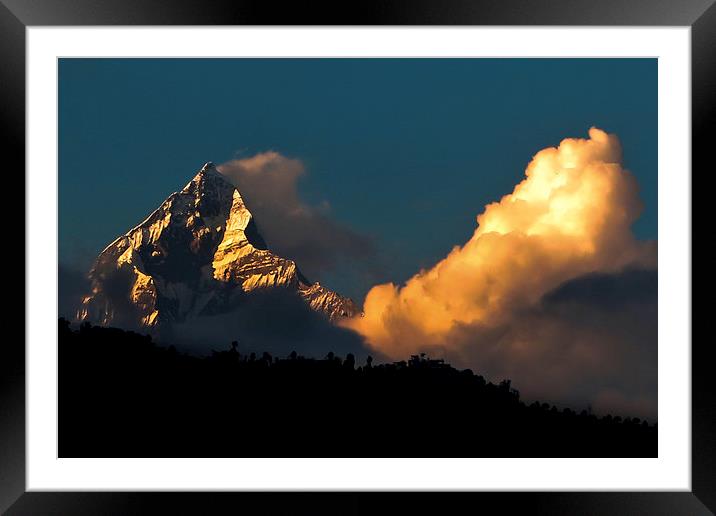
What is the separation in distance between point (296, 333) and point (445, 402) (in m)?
0.89

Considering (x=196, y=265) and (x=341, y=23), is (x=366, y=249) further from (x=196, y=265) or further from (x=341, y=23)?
(x=341, y=23)

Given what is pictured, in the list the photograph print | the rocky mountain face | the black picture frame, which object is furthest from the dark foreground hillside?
the black picture frame

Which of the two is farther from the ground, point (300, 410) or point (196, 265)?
point (196, 265)

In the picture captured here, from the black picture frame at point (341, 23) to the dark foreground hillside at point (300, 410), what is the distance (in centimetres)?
61

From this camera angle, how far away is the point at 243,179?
134 inches

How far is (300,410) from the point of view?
10.9ft

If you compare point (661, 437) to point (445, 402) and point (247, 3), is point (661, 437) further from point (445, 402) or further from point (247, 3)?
point (247, 3)

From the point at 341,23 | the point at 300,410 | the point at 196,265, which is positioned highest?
the point at 341,23

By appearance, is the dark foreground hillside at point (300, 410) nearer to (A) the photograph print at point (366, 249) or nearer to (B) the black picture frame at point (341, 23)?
(A) the photograph print at point (366, 249)

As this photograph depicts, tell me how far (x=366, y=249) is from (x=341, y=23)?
127 centimetres

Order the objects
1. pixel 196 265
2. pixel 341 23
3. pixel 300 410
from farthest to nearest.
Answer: pixel 196 265
pixel 300 410
pixel 341 23

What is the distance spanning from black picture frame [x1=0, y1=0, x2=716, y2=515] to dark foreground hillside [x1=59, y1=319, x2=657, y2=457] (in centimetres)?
61

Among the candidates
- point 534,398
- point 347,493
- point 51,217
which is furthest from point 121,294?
→ point 534,398

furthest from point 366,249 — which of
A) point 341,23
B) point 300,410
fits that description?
point 341,23
